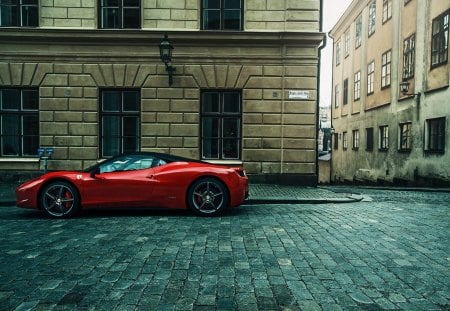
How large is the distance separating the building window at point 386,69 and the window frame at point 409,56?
6.72ft

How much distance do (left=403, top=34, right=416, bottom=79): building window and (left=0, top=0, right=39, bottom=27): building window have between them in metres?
16.2

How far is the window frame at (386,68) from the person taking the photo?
22.1 metres

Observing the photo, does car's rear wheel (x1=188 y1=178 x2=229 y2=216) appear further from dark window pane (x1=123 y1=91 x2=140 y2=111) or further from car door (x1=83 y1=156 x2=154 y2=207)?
dark window pane (x1=123 y1=91 x2=140 y2=111)

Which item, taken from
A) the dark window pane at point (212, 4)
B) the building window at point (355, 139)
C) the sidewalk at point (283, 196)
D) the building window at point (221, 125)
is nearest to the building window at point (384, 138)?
the building window at point (355, 139)

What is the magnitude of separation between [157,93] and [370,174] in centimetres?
1672

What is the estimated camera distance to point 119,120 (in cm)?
1294

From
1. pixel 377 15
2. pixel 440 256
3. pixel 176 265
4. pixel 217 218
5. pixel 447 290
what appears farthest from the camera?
pixel 377 15

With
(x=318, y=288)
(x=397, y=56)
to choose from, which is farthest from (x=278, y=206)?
(x=397, y=56)

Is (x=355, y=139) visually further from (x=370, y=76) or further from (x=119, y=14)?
(x=119, y=14)

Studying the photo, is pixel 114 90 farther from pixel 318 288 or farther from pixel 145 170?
pixel 318 288

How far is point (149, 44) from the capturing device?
41.3 ft

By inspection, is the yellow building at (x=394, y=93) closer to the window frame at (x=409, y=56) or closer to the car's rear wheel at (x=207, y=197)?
the window frame at (x=409, y=56)

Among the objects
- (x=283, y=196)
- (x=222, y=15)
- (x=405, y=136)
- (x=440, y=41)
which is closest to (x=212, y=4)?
(x=222, y=15)

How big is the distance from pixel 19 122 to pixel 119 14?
4.73 meters
